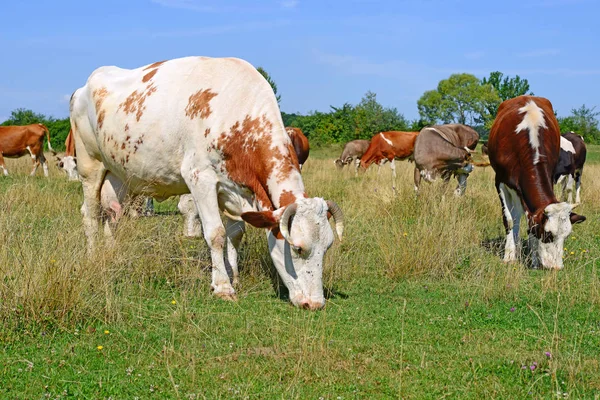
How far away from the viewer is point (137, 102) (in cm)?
815

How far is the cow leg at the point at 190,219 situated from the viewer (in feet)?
34.1

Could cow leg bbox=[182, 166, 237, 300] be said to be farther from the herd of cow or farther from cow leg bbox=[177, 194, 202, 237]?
cow leg bbox=[177, 194, 202, 237]

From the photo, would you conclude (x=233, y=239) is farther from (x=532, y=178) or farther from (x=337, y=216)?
(x=532, y=178)

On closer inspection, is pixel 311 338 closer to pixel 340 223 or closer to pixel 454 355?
pixel 454 355

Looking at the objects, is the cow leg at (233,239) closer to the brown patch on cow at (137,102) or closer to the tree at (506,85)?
the brown patch on cow at (137,102)

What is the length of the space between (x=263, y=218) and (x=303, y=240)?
1.47ft

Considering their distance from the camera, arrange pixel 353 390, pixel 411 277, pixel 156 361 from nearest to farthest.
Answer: pixel 353 390, pixel 156 361, pixel 411 277

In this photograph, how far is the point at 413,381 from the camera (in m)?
4.72

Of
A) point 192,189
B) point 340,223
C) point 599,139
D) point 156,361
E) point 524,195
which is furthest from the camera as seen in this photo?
point 599,139

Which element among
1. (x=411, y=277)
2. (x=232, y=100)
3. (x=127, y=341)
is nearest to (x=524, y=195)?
(x=411, y=277)

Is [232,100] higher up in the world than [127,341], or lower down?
higher up

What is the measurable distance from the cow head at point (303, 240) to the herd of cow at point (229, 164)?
0.01m

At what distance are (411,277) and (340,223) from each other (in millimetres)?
1949

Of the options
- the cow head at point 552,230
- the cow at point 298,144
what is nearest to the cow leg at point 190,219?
the cow head at point 552,230
